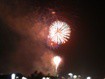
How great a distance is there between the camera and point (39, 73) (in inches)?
3752

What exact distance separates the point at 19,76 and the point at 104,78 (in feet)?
118

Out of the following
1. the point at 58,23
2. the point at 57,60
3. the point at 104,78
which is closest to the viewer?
the point at 57,60

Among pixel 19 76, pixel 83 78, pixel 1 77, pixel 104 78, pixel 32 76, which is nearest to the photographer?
pixel 1 77

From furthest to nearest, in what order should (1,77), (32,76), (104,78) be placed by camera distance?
(104,78) → (32,76) → (1,77)

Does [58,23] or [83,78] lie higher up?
[58,23]

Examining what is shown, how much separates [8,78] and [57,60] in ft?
103

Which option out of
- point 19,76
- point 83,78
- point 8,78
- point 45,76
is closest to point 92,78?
point 83,78

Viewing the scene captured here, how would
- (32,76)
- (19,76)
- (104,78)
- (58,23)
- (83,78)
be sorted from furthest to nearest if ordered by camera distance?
(104,78), (83,78), (32,76), (19,76), (58,23)

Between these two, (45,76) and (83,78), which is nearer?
(45,76)

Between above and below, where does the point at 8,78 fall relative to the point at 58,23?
below

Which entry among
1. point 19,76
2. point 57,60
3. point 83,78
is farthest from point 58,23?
point 83,78

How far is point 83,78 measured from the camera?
104 metres

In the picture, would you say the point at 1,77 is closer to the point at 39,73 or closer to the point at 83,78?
the point at 39,73

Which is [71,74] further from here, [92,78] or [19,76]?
[19,76]
